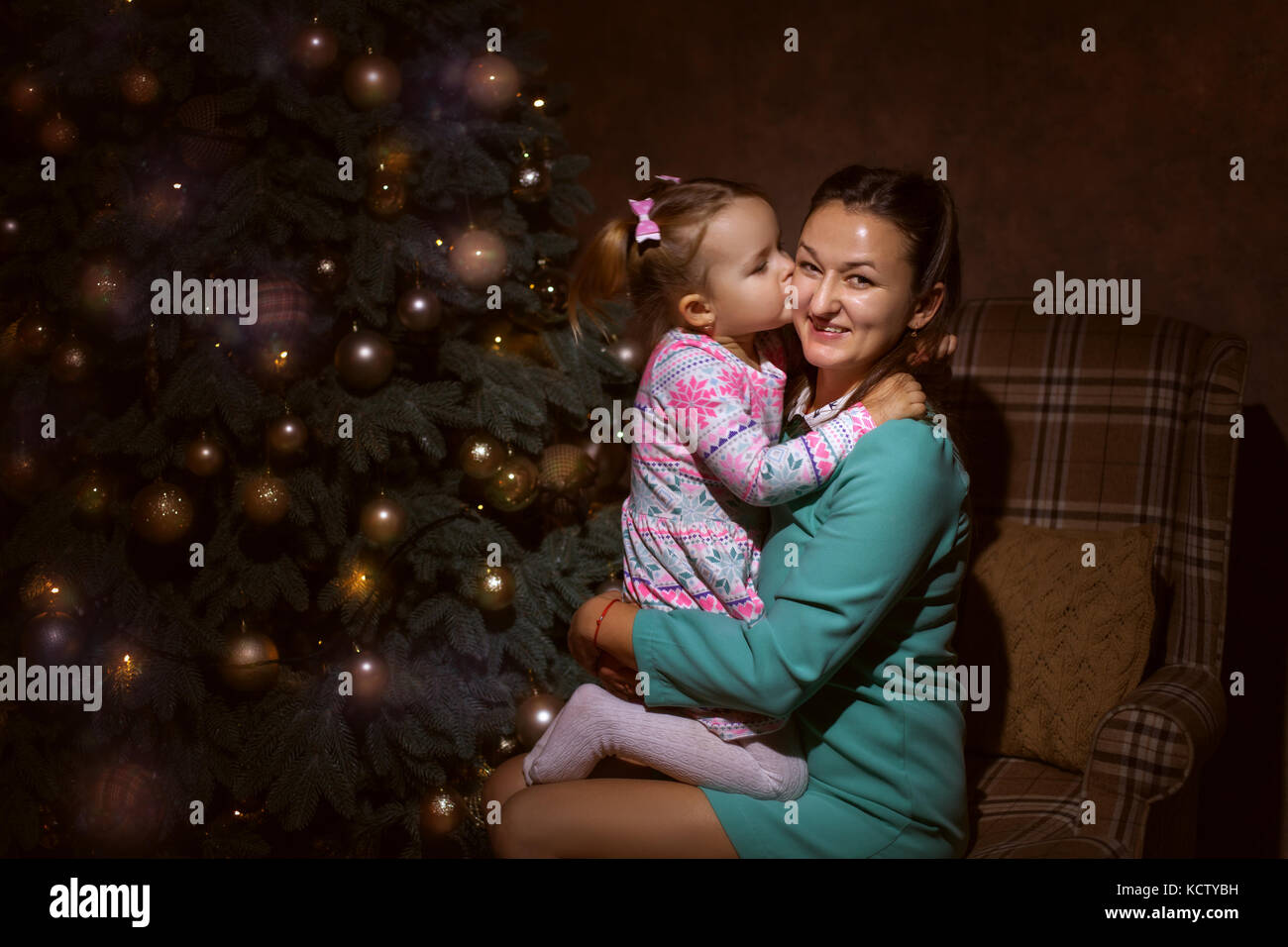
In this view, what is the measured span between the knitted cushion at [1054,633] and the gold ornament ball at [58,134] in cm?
219

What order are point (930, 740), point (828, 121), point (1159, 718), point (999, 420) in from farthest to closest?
point (828, 121) → point (999, 420) → point (1159, 718) → point (930, 740)

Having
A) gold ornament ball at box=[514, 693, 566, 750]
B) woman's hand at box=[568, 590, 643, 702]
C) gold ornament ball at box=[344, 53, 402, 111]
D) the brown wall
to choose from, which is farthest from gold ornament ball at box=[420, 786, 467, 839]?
the brown wall

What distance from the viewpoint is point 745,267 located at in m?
1.80

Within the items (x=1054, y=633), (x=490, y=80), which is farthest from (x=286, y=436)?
(x=1054, y=633)

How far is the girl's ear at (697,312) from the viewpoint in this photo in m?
1.84

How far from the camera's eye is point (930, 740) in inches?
64.2

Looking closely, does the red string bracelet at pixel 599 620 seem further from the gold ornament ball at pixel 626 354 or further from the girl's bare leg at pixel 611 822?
the gold ornament ball at pixel 626 354

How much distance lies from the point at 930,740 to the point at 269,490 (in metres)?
1.44

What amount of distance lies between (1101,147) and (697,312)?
4.93 feet

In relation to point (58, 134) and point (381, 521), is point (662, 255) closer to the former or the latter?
point (381, 521)

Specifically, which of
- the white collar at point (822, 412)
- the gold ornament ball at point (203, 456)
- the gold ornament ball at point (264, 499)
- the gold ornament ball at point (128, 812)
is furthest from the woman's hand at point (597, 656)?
the gold ornament ball at point (128, 812)

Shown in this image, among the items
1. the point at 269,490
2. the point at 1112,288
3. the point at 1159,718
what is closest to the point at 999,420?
the point at 1112,288

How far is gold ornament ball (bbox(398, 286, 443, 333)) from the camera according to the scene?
2.27 metres
